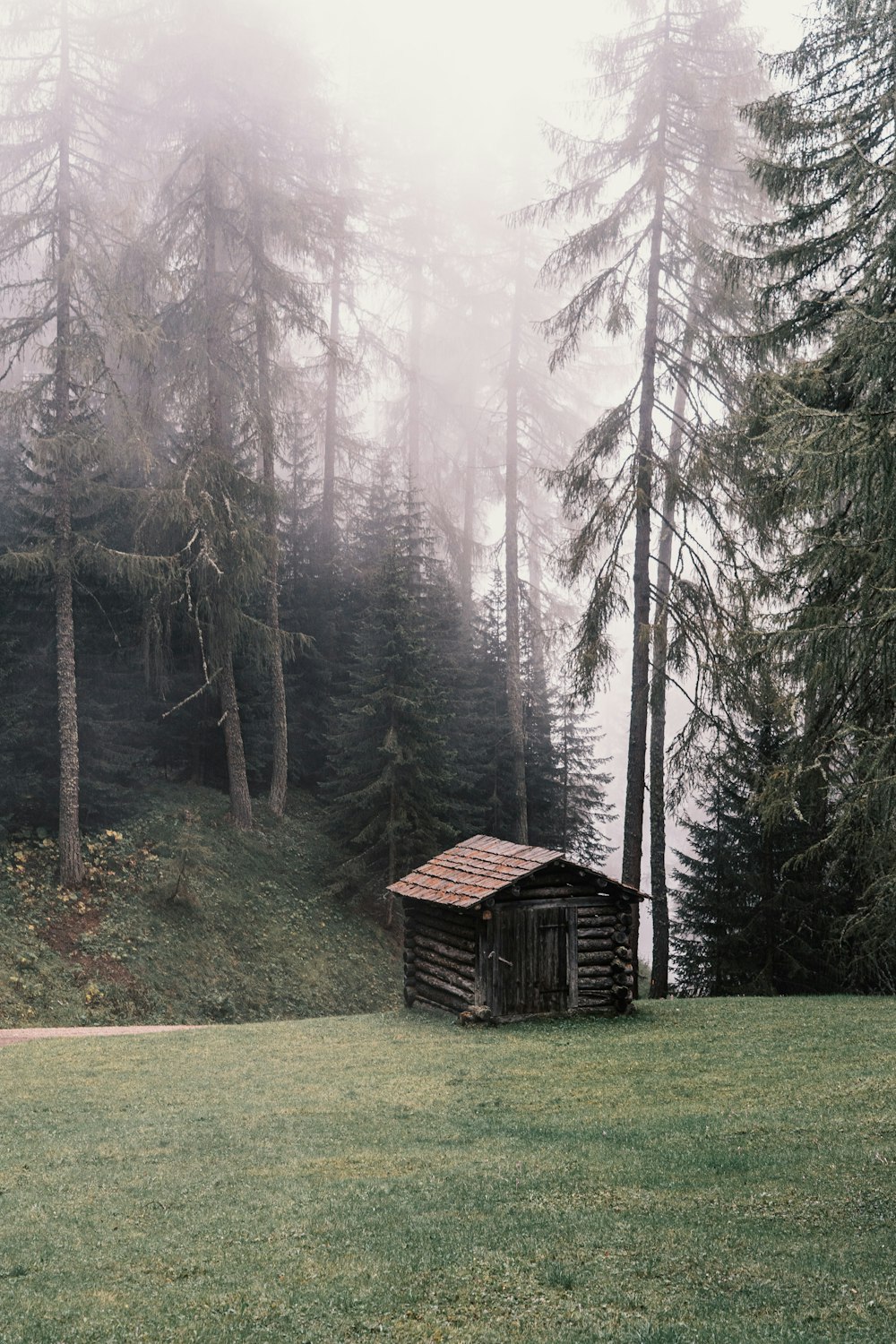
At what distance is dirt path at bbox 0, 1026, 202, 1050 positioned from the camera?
52.6 ft

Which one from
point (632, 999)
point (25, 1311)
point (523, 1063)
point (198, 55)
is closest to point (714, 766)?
point (632, 999)

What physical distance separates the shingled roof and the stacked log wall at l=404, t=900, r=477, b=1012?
1.28 feet

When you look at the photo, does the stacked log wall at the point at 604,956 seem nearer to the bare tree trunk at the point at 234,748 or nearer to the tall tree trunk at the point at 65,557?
the tall tree trunk at the point at 65,557

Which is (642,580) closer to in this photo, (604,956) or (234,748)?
(604,956)

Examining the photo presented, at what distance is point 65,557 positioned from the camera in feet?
68.4

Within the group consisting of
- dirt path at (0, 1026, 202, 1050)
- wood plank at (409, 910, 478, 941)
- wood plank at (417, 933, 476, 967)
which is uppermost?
wood plank at (409, 910, 478, 941)

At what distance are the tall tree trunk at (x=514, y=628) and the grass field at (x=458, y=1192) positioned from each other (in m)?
13.7

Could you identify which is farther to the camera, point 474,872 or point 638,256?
point 638,256

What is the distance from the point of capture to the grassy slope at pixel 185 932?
62.1ft

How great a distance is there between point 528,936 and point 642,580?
750cm

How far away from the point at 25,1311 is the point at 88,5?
2816 centimetres

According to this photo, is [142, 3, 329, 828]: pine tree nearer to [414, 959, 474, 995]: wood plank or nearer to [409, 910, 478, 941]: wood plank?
[409, 910, 478, 941]: wood plank

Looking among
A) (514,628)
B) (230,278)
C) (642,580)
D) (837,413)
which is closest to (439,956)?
(642,580)

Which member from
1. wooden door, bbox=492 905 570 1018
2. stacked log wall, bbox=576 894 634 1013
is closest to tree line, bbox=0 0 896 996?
stacked log wall, bbox=576 894 634 1013
